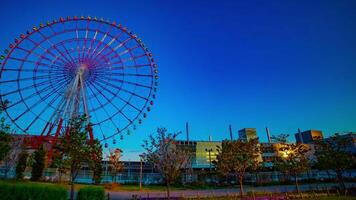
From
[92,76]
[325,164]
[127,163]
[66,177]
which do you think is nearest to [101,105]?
[92,76]

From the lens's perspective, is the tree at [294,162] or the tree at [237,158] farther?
the tree at [294,162]

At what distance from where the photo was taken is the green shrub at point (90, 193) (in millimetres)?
13291

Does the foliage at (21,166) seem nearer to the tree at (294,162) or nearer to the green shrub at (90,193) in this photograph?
the green shrub at (90,193)

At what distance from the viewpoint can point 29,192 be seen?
33.1 ft

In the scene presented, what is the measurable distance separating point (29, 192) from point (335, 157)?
34.4 m

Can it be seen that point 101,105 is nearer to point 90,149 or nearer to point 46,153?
point 46,153

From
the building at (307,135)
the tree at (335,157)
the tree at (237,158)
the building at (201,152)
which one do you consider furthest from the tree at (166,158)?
the building at (307,135)

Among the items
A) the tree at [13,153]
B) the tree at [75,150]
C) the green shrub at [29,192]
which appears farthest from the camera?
the tree at [13,153]

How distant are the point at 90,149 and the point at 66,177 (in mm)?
31785

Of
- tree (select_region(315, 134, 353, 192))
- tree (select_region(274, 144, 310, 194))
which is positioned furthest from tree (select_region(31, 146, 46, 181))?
tree (select_region(315, 134, 353, 192))

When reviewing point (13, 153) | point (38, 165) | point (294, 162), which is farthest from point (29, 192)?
point (13, 153)

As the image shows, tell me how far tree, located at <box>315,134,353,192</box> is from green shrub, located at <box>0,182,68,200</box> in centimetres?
3253

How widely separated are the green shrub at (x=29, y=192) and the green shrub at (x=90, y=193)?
6.52 feet

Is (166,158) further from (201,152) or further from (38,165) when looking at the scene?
(201,152)
